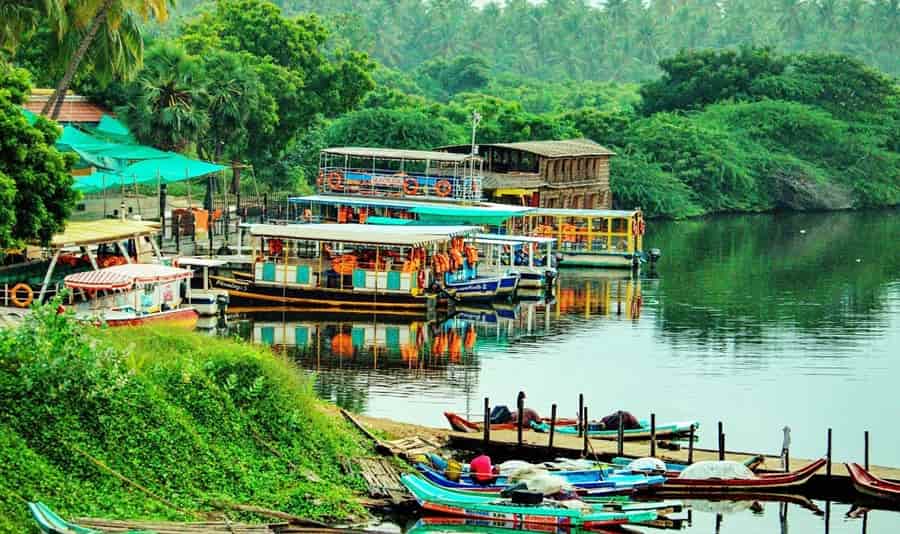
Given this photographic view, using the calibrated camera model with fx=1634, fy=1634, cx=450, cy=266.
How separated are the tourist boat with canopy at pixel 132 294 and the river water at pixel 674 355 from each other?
8.96 ft

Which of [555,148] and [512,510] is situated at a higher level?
[555,148]

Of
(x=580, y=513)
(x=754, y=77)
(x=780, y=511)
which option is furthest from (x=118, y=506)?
(x=754, y=77)

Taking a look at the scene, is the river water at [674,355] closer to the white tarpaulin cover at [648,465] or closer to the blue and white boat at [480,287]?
the blue and white boat at [480,287]

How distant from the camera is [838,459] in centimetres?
3338

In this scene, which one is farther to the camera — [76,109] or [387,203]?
[76,109]

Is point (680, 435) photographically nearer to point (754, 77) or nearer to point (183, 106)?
point (183, 106)

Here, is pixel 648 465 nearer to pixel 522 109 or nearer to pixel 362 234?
pixel 362 234

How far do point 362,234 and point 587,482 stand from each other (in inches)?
993

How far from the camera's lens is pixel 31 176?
43.6 meters

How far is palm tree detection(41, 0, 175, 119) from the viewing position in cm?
5138

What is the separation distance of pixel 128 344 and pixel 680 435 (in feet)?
37.3

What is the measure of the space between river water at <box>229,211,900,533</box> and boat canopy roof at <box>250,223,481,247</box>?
8.56 ft

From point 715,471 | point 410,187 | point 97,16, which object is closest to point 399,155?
point 410,187

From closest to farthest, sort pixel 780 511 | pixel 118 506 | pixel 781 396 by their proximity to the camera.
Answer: pixel 118 506 → pixel 780 511 → pixel 781 396
